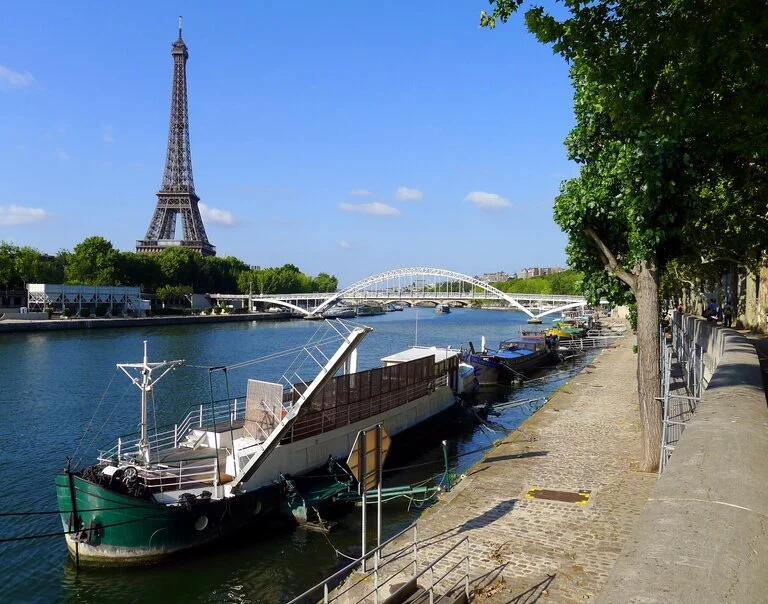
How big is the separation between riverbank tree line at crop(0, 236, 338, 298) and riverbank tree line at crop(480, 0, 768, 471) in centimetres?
8947

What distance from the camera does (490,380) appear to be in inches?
1531

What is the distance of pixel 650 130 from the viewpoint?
36.7 feet

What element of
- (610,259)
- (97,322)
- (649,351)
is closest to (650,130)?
(610,259)

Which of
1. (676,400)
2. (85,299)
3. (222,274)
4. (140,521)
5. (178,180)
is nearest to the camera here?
(140,521)

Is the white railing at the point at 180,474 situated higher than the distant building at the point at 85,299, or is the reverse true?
the distant building at the point at 85,299

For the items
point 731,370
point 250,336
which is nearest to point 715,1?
point 731,370

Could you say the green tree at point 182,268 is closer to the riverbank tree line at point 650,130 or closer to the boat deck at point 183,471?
the boat deck at point 183,471

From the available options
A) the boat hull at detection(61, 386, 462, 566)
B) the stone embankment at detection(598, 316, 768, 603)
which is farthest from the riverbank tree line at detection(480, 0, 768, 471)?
the boat hull at detection(61, 386, 462, 566)

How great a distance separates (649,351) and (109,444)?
62.3 feet

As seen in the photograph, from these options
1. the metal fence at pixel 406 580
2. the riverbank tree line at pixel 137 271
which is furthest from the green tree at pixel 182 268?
the metal fence at pixel 406 580

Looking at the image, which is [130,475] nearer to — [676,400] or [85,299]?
[676,400]

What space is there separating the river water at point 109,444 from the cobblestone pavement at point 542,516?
2.96 meters

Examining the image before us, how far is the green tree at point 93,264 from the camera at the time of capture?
10122 centimetres

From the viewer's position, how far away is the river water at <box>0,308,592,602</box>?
12.6 meters
